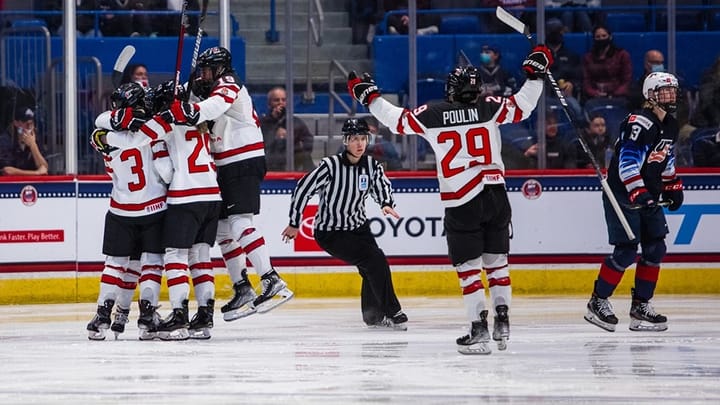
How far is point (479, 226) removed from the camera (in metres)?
6.64

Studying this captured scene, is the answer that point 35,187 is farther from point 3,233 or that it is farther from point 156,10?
point 156,10

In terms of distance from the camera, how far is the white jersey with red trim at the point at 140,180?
23.8 ft

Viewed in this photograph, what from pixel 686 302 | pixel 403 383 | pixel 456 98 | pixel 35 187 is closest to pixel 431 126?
pixel 456 98

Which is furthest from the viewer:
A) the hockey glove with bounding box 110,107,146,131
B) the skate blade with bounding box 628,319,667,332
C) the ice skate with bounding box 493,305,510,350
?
the skate blade with bounding box 628,319,667,332

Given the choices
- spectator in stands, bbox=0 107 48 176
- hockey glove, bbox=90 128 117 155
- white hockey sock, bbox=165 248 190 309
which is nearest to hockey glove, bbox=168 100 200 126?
hockey glove, bbox=90 128 117 155

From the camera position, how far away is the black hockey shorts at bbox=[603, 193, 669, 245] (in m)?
7.51

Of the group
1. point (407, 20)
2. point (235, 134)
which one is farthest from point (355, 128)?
point (407, 20)

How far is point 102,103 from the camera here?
32.1 ft

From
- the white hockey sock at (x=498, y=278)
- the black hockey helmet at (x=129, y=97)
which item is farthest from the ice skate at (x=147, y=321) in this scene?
the white hockey sock at (x=498, y=278)

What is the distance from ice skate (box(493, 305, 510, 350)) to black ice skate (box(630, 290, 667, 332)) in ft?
3.84

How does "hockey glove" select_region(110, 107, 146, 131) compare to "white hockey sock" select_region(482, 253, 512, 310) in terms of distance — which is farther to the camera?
"hockey glove" select_region(110, 107, 146, 131)

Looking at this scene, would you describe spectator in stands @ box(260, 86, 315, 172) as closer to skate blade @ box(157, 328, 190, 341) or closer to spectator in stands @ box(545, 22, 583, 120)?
spectator in stands @ box(545, 22, 583, 120)

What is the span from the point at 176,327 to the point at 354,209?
1307 millimetres

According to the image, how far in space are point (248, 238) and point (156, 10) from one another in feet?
9.27
